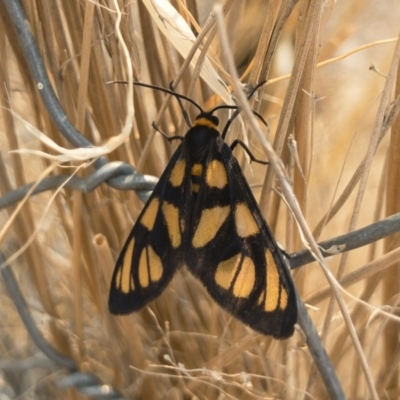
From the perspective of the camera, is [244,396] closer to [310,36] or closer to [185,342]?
[185,342]

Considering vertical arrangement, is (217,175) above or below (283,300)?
above

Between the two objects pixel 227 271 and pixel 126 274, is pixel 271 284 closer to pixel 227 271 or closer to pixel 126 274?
pixel 227 271

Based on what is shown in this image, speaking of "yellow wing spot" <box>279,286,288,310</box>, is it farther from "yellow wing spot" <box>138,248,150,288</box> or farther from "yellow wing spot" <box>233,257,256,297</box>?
"yellow wing spot" <box>138,248,150,288</box>

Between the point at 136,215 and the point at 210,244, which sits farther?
the point at 136,215

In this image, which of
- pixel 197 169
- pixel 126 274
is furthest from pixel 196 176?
pixel 126 274

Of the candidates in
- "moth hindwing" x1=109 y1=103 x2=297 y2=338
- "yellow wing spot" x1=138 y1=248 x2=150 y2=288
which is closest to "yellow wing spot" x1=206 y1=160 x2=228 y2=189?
"moth hindwing" x1=109 y1=103 x2=297 y2=338
